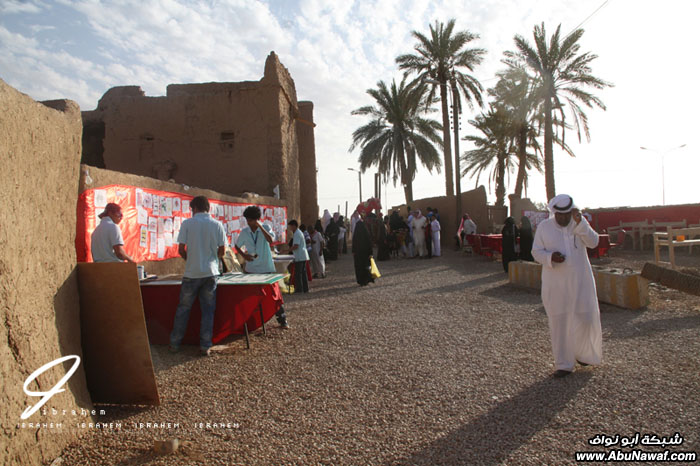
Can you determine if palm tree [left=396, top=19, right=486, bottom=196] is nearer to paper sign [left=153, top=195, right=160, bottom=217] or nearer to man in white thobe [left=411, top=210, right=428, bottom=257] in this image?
man in white thobe [left=411, top=210, right=428, bottom=257]

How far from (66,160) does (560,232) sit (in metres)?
4.10

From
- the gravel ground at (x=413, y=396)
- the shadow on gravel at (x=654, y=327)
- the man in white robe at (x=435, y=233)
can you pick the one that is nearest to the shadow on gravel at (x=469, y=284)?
the gravel ground at (x=413, y=396)

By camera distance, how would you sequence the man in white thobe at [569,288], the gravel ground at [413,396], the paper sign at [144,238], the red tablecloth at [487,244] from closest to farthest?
1. the gravel ground at [413,396]
2. the man in white thobe at [569,288]
3. the paper sign at [144,238]
4. the red tablecloth at [487,244]

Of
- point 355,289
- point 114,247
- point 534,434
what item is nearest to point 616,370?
point 534,434

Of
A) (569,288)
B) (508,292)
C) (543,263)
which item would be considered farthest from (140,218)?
(508,292)

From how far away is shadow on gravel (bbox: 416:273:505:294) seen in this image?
928cm

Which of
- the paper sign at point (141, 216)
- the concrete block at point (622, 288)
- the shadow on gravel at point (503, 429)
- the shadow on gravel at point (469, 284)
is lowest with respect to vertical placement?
the shadow on gravel at point (503, 429)

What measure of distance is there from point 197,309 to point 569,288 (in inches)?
155

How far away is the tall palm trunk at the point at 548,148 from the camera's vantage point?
19758 mm

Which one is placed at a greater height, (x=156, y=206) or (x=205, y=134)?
(x=205, y=134)

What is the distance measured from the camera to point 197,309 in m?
5.39

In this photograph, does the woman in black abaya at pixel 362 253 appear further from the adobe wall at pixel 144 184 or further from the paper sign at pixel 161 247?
the paper sign at pixel 161 247

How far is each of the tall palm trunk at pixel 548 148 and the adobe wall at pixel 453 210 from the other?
2.83 metres
